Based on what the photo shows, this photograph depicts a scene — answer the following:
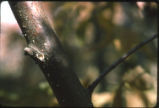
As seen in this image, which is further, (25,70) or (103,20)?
(25,70)

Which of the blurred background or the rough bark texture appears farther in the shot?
the blurred background

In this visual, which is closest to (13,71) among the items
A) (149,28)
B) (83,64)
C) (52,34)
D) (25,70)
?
(25,70)

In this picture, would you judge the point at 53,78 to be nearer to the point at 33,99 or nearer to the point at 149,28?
the point at 33,99

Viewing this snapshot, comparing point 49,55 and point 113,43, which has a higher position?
point 49,55

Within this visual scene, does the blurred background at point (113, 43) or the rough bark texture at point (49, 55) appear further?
the blurred background at point (113, 43)

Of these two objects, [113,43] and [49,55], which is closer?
[49,55]

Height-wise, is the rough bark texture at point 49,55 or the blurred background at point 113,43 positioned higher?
the rough bark texture at point 49,55

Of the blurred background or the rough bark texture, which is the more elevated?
the rough bark texture

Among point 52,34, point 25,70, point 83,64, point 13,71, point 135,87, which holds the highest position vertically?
point 52,34
